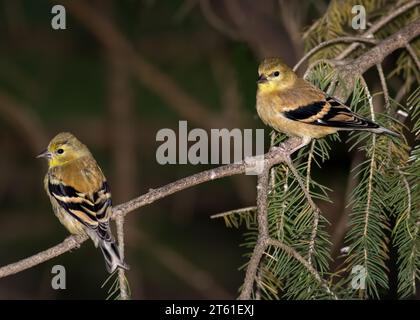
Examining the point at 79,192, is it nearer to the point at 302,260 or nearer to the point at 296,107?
the point at 296,107

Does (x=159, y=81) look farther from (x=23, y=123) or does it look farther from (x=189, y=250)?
(x=189, y=250)

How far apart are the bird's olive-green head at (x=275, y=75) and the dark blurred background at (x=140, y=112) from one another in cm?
99

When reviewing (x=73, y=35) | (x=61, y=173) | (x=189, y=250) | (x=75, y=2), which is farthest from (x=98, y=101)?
(x=61, y=173)

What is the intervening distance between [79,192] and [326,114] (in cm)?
152

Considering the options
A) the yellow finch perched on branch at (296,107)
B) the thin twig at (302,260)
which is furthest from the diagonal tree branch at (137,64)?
the thin twig at (302,260)

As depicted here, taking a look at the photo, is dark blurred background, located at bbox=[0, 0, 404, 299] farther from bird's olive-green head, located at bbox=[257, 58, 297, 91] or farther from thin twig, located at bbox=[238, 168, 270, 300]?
thin twig, located at bbox=[238, 168, 270, 300]

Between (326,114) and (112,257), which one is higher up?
(326,114)

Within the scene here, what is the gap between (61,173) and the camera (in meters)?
4.59

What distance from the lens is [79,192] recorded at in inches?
171

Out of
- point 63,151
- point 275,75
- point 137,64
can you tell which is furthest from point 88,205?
point 137,64

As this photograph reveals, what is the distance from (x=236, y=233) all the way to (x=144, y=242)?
266cm

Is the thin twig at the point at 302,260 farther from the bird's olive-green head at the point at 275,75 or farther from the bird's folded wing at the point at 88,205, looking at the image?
the bird's olive-green head at the point at 275,75

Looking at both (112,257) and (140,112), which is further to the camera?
(140,112)

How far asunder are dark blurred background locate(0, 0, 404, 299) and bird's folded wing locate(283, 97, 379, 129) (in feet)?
4.17
